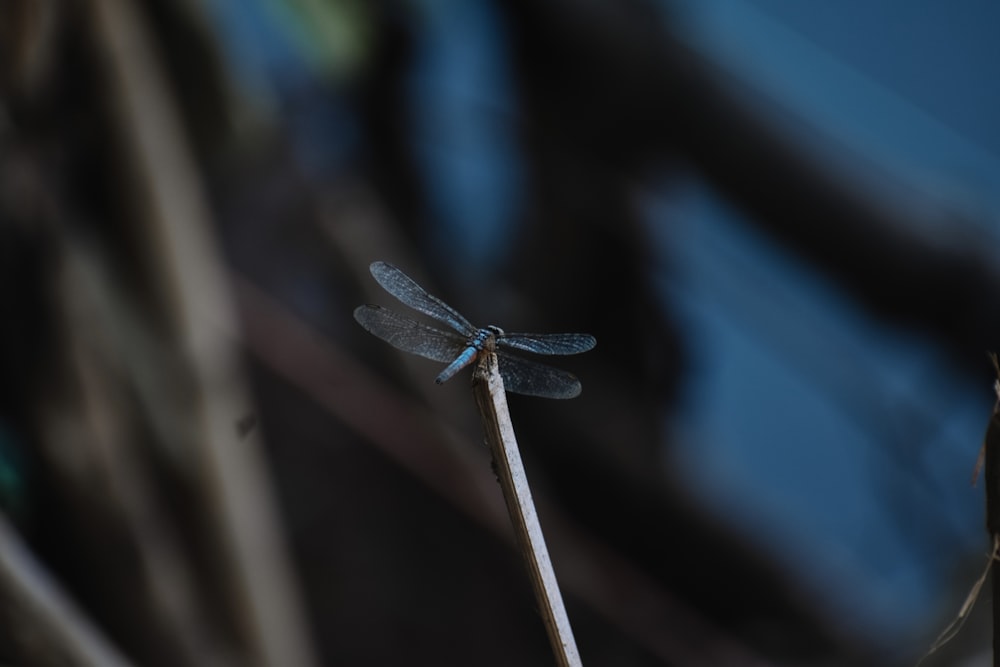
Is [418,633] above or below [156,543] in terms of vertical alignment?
above

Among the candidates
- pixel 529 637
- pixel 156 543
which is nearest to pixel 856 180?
pixel 156 543

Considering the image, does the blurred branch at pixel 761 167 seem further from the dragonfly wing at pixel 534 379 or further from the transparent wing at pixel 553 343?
the dragonfly wing at pixel 534 379

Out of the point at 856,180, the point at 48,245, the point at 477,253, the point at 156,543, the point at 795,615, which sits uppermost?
the point at 477,253

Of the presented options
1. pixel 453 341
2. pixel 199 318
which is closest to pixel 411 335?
pixel 453 341

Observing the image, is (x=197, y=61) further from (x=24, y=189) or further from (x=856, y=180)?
(x=856, y=180)

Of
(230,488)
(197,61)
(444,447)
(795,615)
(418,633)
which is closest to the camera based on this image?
(230,488)

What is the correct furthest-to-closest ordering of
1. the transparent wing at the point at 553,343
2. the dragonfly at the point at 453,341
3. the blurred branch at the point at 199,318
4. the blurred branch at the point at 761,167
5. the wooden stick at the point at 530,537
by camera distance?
the blurred branch at the point at 761,167 → the blurred branch at the point at 199,318 → the transparent wing at the point at 553,343 → the dragonfly at the point at 453,341 → the wooden stick at the point at 530,537

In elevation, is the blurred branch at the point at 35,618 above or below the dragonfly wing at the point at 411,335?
below

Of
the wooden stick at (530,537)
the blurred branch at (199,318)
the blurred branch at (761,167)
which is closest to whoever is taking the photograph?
the wooden stick at (530,537)

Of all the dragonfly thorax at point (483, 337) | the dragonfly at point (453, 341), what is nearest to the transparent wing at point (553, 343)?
the dragonfly at point (453, 341)
